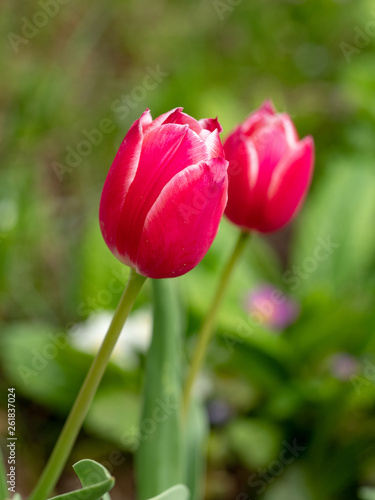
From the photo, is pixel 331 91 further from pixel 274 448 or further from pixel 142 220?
pixel 142 220

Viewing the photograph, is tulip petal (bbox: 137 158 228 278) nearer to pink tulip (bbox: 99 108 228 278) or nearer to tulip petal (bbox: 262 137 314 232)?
pink tulip (bbox: 99 108 228 278)

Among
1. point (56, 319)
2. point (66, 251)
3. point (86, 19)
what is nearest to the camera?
point (56, 319)

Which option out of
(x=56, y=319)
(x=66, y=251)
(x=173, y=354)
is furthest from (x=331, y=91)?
(x=173, y=354)

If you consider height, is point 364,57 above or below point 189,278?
above

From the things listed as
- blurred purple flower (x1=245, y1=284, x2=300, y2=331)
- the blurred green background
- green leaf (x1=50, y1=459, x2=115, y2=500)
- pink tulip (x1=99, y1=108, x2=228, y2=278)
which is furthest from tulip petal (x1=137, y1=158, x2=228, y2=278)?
blurred purple flower (x1=245, y1=284, x2=300, y2=331)

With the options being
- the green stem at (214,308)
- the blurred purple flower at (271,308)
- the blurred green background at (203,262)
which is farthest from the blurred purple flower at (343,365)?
the green stem at (214,308)

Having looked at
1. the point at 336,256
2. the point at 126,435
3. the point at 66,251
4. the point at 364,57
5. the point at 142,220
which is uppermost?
the point at 364,57

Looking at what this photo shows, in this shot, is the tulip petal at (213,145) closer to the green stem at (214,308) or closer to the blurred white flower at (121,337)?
the green stem at (214,308)
